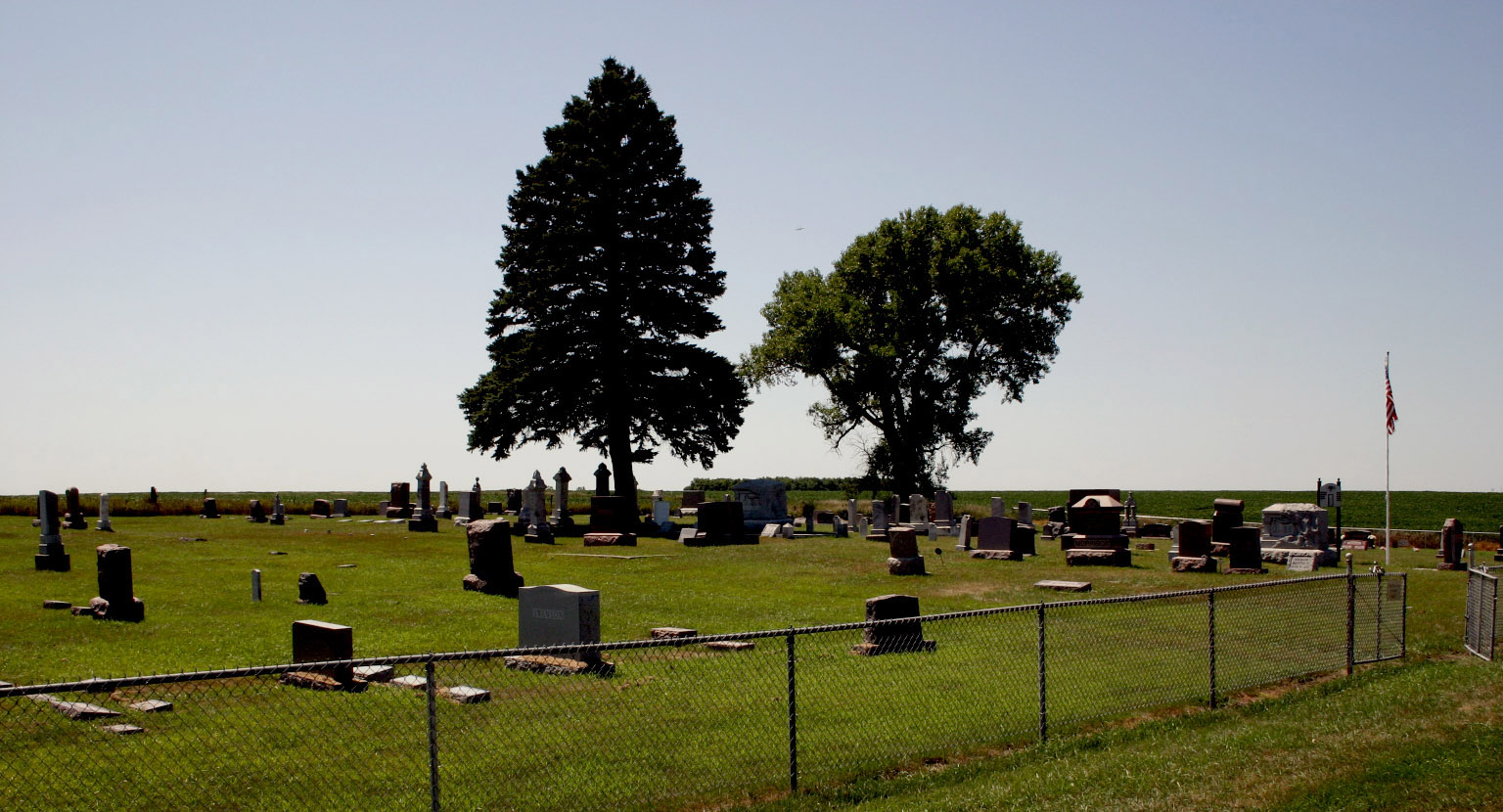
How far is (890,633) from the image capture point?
49.2 ft

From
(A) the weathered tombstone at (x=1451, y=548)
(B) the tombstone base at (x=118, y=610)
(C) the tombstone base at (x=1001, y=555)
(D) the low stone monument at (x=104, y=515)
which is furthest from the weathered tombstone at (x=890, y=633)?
(D) the low stone monument at (x=104, y=515)

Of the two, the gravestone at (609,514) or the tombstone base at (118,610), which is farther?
the gravestone at (609,514)

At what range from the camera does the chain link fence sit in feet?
27.0

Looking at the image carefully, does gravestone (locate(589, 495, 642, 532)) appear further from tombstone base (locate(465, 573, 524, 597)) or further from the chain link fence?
the chain link fence

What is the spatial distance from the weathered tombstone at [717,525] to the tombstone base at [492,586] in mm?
13563

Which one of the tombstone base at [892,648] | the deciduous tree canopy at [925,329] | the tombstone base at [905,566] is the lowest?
the tombstone base at [905,566]

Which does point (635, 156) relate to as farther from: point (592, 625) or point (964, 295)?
point (592, 625)

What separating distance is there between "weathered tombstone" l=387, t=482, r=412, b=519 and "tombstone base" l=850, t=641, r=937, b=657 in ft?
115

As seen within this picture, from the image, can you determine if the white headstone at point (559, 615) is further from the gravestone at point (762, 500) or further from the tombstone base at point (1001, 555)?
the gravestone at point (762, 500)

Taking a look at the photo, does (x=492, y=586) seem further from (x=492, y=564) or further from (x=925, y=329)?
(x=925, y=329)

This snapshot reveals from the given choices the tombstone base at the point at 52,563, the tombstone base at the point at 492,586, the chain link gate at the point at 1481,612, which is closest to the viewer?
the chain link gate at the point at 1481,612

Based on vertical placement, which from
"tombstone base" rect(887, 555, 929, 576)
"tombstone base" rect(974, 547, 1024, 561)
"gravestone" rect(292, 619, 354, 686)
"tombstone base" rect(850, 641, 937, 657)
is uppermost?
"gravestone" rect(292, 619, 354, 686)

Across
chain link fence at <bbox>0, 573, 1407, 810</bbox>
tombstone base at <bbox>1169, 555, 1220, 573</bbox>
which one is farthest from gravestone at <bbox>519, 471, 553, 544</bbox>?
chain link fence at <bbox>0, 573, 1407, 810</bbox>

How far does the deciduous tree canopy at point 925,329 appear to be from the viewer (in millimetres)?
54312
